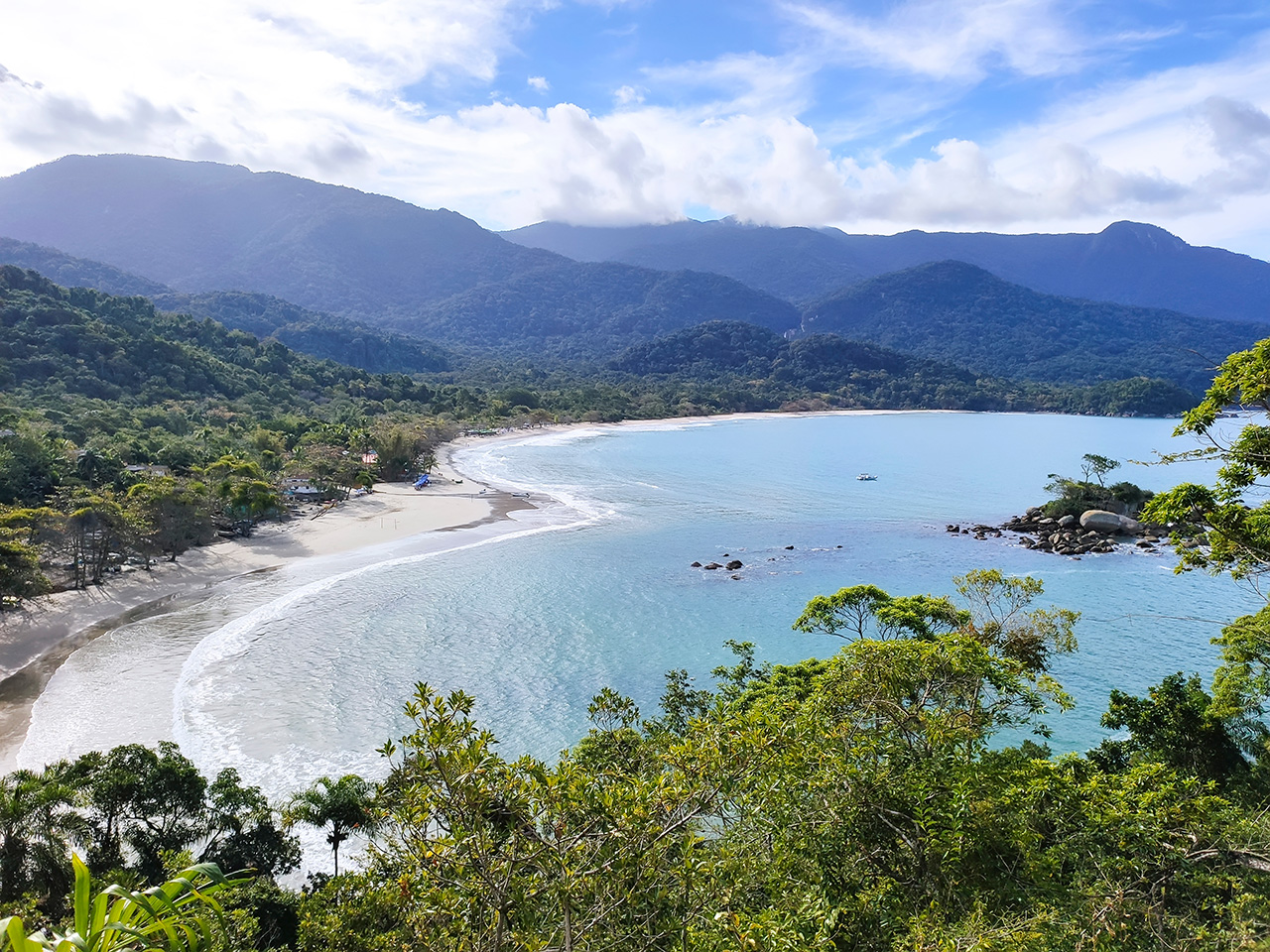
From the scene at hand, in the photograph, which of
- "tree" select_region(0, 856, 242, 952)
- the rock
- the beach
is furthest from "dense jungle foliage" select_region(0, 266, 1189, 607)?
the rock

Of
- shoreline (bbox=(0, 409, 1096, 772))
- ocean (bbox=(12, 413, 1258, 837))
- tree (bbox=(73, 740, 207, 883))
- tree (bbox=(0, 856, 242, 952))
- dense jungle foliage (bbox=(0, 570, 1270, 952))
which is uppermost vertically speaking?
tree (bbox=(0, 856, 242, 952))

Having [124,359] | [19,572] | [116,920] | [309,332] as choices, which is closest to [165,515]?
[19,572]

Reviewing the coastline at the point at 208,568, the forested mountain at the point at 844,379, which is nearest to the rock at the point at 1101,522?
the coastline at the point at 208,568

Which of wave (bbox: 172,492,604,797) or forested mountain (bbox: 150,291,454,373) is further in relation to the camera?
forested mountain (bbox: 150,291,454,373)

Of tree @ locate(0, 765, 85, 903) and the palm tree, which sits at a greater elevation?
tree @ locate(0, 765, 85, 903)

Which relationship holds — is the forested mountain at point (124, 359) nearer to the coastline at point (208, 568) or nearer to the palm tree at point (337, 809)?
the coastline at point (208, 568)

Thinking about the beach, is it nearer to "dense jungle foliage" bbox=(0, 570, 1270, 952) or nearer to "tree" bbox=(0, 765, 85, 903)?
"tree" bbox=(0, 765, 85, 903)

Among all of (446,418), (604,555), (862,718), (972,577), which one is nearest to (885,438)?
(446,418)

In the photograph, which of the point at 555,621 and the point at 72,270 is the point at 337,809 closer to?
the point at 555,621
